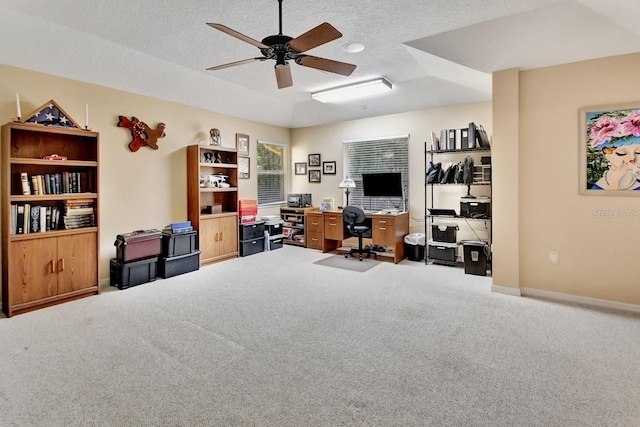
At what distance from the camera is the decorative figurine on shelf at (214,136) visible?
5586 millimetres

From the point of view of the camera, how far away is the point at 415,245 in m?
5.44

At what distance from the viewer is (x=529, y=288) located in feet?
12.4

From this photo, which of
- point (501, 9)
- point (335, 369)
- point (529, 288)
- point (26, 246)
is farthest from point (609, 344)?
point (26, 246)

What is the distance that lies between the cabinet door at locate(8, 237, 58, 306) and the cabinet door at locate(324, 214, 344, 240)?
4.02 meters

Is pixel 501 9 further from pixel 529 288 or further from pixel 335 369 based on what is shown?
pixel 335 369

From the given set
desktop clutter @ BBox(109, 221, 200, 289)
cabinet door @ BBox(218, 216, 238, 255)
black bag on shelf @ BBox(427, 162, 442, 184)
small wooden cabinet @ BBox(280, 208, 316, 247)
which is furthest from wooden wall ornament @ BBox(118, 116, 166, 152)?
black bag on shelf @ BBox(427, 162, 442, 184)

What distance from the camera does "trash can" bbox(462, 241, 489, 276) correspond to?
4484mm

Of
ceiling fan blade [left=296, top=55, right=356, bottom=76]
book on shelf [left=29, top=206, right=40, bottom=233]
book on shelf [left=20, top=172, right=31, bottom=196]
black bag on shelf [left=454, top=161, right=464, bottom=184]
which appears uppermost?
ceiling fan blade [left=296, top=55, right=356, bottom=76]

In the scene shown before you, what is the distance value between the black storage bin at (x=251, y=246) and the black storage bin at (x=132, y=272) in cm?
166

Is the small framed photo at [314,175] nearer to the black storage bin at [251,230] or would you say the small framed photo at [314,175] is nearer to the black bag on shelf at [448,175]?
the black storage bin at [251,230]

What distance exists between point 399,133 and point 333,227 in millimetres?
2115

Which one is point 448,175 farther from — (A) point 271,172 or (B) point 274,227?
(A) point 271,172

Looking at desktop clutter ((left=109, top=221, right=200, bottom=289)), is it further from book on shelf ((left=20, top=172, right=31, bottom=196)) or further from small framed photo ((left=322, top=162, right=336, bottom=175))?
small framed photo ((left=322, top=162, right=336, bottom=175))

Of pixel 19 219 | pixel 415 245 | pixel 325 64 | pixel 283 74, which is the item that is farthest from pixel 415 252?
pixel 19 219
